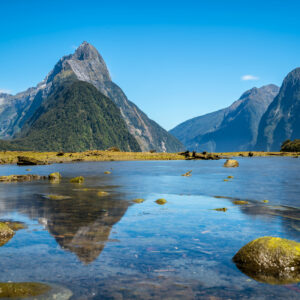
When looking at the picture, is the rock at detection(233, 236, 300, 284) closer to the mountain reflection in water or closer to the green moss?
the mountain reflection in water

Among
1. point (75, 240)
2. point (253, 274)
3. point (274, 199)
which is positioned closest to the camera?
point (253, 274)

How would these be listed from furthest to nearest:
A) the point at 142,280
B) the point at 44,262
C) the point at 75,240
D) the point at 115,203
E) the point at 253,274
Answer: the point at 115,203
the point at 75,240
the point at 44,262
the point at 253,274
the point at 142,280

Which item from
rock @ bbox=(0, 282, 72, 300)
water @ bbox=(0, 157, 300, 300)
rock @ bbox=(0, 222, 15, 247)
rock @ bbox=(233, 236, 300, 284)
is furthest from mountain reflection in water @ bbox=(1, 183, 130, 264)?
rock @ bbox=(233, 236, 300, 284)

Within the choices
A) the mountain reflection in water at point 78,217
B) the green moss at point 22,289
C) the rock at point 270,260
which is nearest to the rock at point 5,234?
the mountain reflection in water at point 78,217

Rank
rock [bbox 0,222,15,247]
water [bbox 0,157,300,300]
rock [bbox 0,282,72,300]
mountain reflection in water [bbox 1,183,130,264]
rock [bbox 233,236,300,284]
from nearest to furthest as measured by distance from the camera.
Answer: rock [bbox 0,282,72,300], water [bbox 0,157,300,300], rock [bbox 233,236,300,284], mountain reflection in water [bbox 1,183,130,264], rock [bbox 0,222,15,247]

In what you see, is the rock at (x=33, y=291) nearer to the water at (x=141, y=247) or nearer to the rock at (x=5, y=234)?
the water at (x=141, y=247)

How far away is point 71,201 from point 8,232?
35.6 ft

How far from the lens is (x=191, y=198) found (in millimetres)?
30203

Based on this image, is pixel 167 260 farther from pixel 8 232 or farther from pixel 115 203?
pixel 115 203

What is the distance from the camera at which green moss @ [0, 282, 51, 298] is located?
31.6 ft

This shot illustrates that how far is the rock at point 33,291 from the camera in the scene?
31.4ft

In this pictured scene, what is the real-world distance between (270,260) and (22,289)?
808cm

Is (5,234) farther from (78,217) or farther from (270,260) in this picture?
(270,260)

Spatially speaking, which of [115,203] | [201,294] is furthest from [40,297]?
[115,203]
